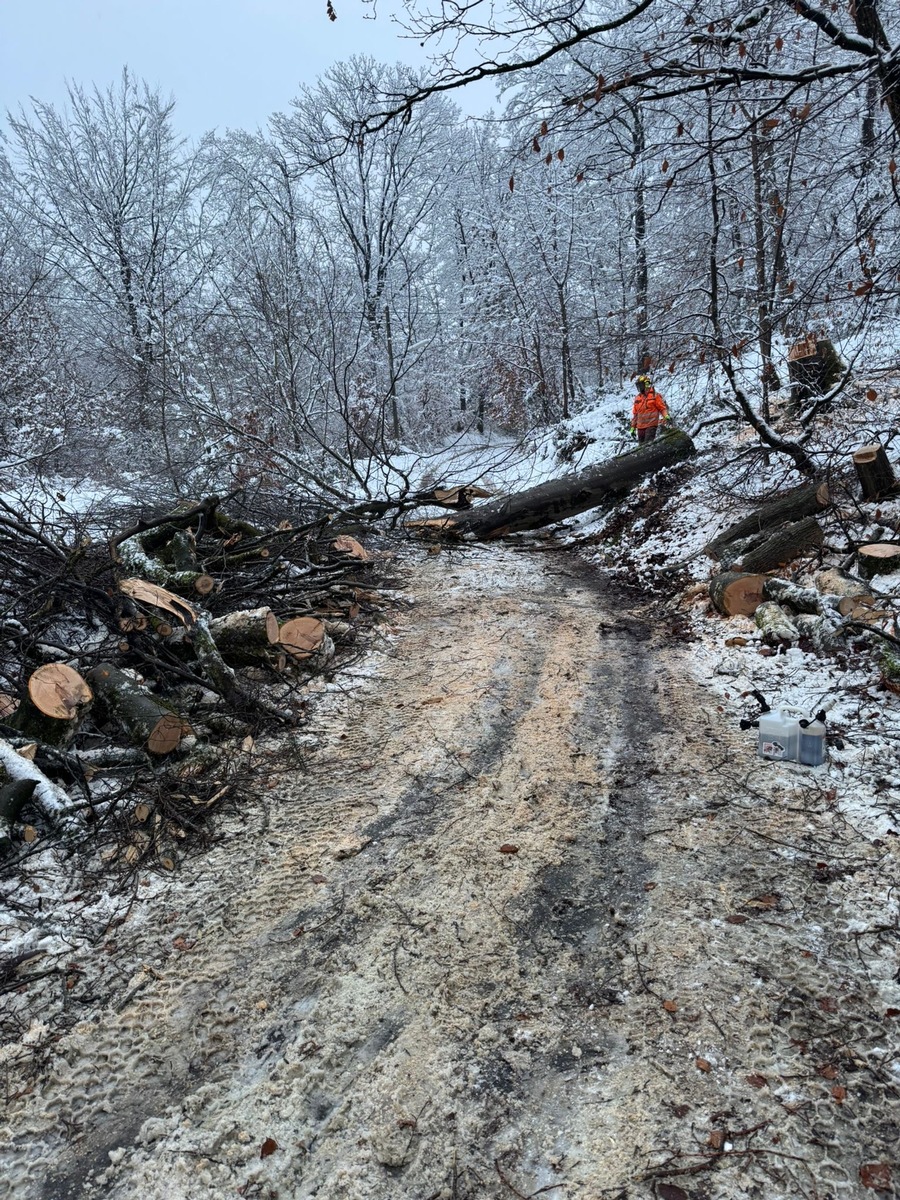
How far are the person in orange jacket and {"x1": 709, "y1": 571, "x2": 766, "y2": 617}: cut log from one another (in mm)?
5445

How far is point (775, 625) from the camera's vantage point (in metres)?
5.15

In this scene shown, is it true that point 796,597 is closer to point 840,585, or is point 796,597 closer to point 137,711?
point 840,585

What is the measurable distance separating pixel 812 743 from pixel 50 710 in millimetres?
4264

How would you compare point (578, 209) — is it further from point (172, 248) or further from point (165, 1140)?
point (165, 1140)

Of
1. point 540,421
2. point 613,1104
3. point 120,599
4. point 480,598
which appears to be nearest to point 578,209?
point 540,421

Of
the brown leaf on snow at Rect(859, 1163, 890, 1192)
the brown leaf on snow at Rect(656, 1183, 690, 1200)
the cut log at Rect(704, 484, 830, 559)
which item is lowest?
the brown leaf on snow at Rect(859, 1163, 890, 1192)

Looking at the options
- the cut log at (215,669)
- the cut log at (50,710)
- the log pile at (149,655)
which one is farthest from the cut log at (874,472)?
the cut log at (50,710)

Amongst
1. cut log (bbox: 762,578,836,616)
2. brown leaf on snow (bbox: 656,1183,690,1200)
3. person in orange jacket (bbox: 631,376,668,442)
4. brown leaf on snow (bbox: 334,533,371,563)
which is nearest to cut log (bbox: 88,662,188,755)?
brown leaf on snow (bbox: 656,1183,690,1200)

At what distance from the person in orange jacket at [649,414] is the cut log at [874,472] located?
4611 mm

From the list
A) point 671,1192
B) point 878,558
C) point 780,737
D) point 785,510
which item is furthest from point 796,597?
point 671,1192

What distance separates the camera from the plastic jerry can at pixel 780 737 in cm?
373

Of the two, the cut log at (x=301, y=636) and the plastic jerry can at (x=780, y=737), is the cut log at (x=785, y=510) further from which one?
the cut log at (x=301, y=636)

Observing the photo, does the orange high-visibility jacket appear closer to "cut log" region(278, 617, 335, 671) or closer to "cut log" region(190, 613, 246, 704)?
"cut log" region(278, 617, 335, 671)

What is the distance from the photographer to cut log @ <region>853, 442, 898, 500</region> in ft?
20.2
